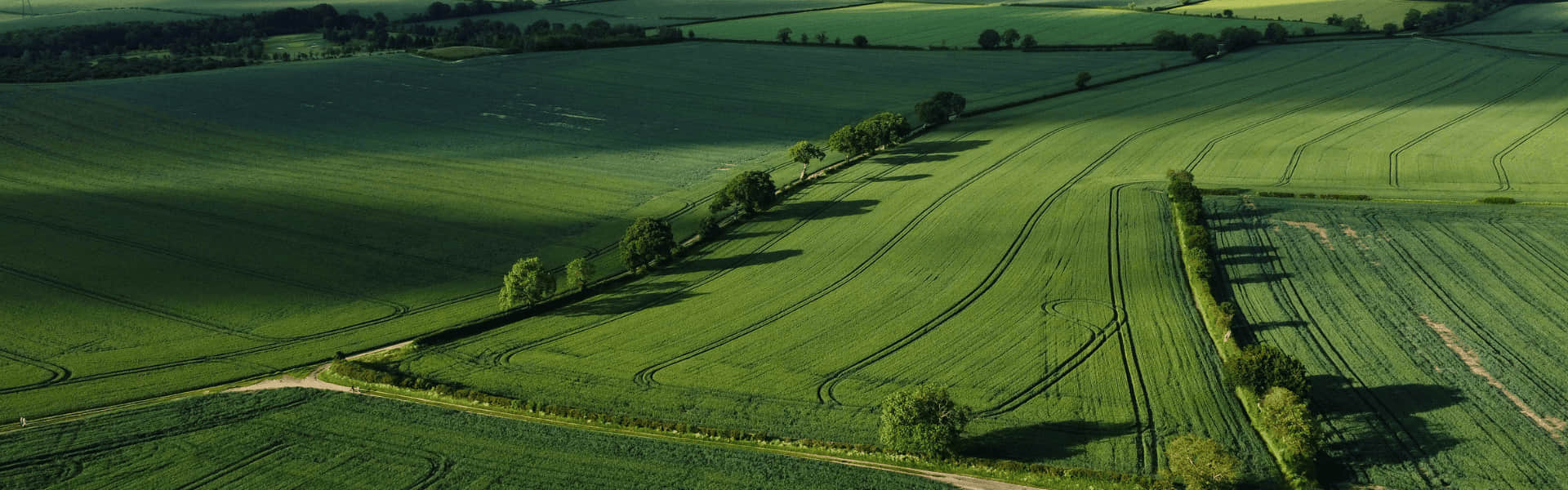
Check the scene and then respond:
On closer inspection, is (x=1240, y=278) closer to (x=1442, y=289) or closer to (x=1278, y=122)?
(x=1442, y=289)

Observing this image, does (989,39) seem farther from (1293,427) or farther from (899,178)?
(1293,427)

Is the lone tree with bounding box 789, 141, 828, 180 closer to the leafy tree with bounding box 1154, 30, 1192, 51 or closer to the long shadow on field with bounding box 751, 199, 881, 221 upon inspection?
the long shadow on field with bounding box 751, 199, 881, 221

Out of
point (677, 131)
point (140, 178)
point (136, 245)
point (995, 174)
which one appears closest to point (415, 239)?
point (136, 245)

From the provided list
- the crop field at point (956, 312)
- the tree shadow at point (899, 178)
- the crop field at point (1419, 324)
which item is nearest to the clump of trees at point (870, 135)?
the crop field at point (956, 312)

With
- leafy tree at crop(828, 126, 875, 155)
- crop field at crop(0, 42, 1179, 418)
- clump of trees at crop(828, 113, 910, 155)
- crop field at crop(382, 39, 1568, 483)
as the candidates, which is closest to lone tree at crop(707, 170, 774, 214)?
crop field at crop(382, 39, 1568, 483)

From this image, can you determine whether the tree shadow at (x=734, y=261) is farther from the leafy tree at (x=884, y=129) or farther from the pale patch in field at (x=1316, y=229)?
the pale patch in field at (x=1316, y=229)

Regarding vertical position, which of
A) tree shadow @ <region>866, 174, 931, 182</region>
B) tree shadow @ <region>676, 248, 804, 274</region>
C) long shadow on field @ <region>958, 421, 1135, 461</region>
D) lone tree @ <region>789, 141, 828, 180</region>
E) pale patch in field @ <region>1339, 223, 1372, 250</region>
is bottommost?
long shadow on field @ <region>958, 421, 1135, 461</region>
